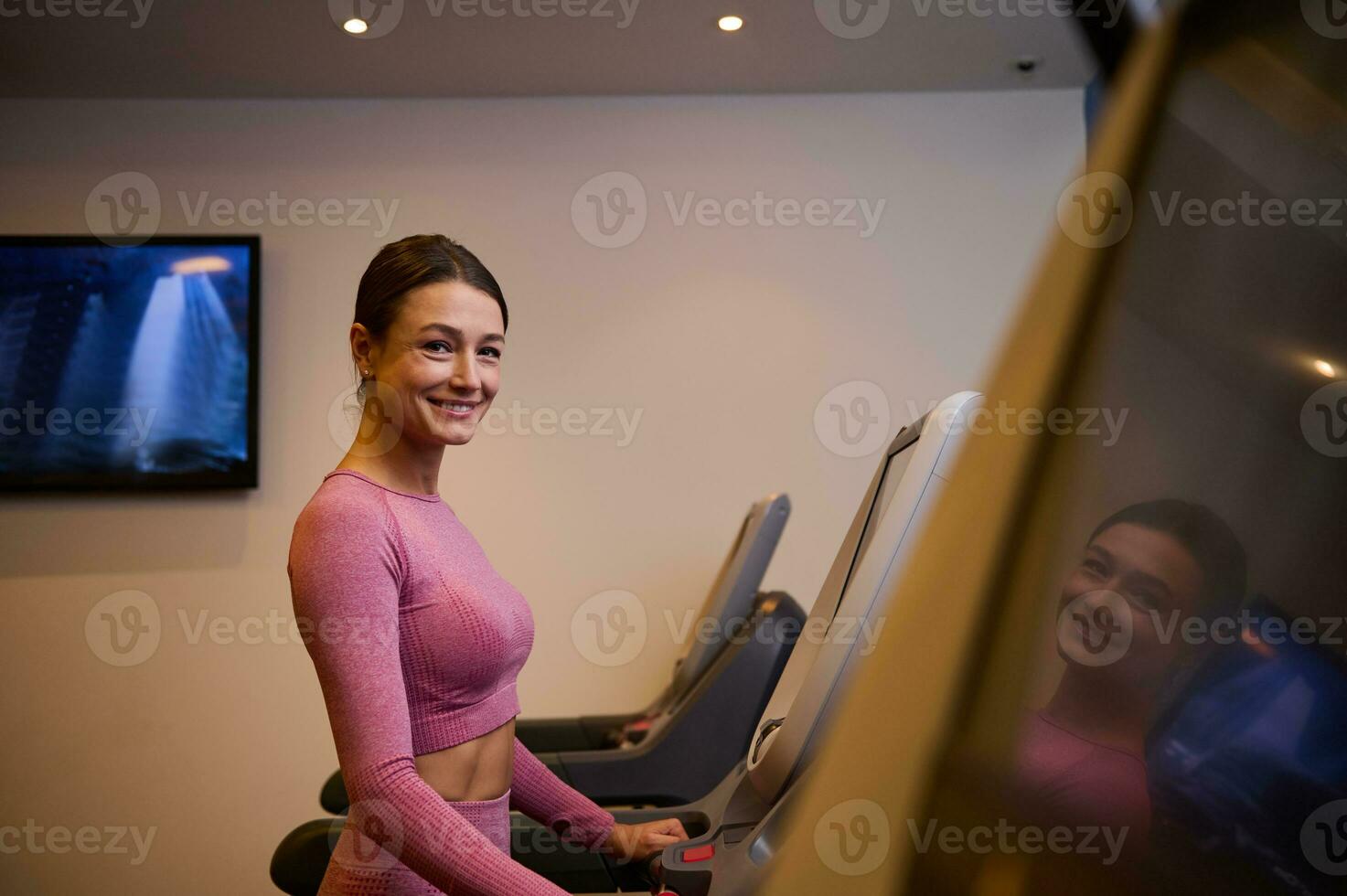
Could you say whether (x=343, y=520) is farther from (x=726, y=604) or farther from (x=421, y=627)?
(x=726, y=604)

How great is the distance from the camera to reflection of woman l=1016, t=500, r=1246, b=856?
11.7 inches

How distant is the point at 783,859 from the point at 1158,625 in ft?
0.45

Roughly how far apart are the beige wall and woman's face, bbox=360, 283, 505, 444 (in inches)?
90.0

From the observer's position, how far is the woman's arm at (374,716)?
1015 mm

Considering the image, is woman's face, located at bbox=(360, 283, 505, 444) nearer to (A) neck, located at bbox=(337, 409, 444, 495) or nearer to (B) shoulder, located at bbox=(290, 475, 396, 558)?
(A) neck, located at bbox=(337, 409, 444, 495)

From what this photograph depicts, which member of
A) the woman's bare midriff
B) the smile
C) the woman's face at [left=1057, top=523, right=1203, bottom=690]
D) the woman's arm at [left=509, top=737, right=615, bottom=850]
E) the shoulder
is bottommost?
the woman's arm at [left=509, top=737, right=615, bottom=850]

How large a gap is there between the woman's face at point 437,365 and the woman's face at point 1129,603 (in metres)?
1.06

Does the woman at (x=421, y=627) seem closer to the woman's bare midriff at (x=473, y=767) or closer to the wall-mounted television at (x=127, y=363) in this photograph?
the woman's bare midriff at (x=473, y=767)

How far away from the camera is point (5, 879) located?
11.4 ft

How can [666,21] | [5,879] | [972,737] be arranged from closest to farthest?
[972,737]
[666,21]
[5,879]

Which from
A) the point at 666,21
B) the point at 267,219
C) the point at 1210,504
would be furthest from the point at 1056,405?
the point at 267,219

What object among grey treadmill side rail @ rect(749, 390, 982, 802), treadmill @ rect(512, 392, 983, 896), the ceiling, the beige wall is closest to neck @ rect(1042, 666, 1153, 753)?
treadmill @ rect(512, 392, 983, 896)

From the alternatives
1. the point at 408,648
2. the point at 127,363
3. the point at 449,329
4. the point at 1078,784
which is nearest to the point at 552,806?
the point at 408,648

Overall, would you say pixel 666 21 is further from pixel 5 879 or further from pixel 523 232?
pixel 5 879
